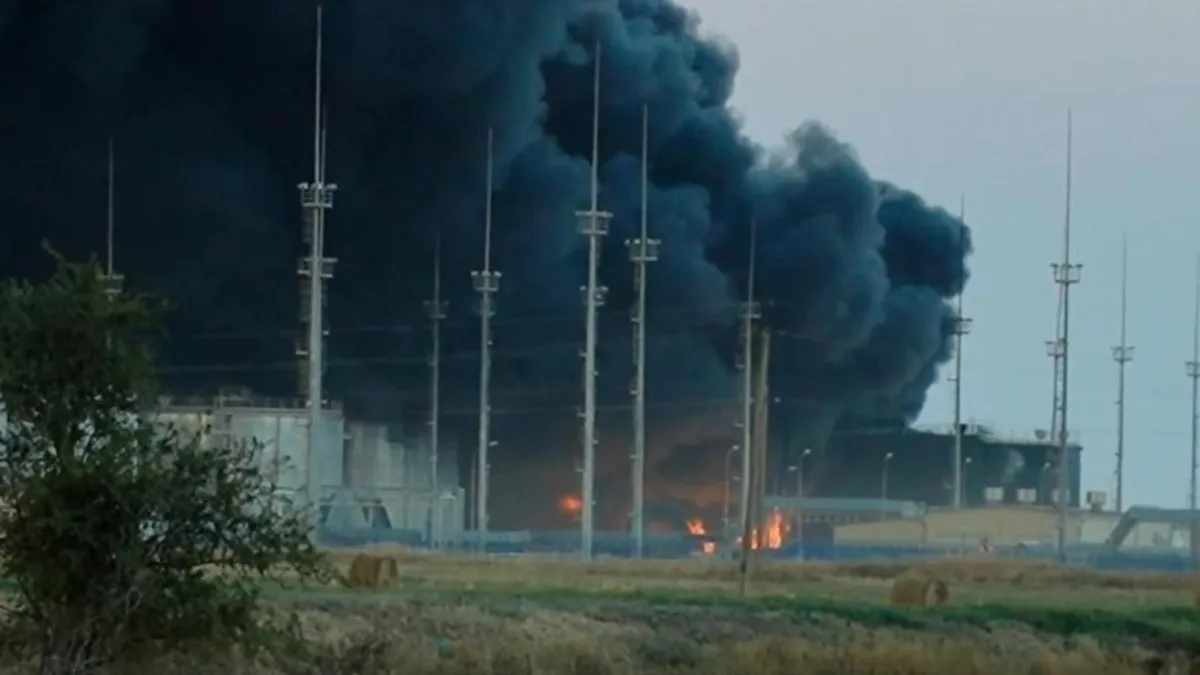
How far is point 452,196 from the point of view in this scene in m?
78.2

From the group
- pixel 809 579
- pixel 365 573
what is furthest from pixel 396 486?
pixel 365 573

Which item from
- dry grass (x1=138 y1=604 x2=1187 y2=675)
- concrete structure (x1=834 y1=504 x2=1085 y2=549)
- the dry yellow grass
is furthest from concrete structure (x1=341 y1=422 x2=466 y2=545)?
dry grass (x1=138 y1=604 x2=1187 y2=675)

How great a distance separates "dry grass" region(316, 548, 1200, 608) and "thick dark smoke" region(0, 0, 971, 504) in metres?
18.1

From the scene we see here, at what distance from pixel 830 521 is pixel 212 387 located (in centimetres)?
2722

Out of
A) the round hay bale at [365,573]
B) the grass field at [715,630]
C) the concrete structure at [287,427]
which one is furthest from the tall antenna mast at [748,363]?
the round hay bale at [365,573]

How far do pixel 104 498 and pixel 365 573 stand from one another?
2287 cm

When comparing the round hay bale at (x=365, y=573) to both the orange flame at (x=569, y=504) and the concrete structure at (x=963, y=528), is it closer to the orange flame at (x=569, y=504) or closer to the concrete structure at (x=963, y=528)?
the concrete structure at (x=963, y=528)

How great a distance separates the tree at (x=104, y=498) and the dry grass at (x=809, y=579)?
821 inches

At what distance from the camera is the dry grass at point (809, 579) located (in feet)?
140

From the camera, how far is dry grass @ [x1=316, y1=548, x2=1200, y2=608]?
4253 cm

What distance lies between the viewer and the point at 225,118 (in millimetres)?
73938

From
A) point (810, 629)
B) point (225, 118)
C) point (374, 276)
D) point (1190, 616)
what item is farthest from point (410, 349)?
point (810, 629)

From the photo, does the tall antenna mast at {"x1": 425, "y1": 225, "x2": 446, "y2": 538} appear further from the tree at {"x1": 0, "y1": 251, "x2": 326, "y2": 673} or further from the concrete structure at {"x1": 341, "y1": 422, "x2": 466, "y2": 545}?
the tree at {"x1": 0, "y1": 251, "x2": 326, "y2": 673}

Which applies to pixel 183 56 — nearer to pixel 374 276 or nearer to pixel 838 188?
pixel 374 276
